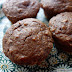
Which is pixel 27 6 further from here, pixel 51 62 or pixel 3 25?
pixel 51 62

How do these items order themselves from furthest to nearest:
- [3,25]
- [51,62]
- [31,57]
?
[3,25]
[51,62]
[31,57]

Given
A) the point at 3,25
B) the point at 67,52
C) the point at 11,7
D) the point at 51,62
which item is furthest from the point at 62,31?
the point at 3,25

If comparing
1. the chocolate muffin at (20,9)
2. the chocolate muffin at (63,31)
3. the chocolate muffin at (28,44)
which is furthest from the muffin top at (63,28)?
the chocolate muffin at (20,9)

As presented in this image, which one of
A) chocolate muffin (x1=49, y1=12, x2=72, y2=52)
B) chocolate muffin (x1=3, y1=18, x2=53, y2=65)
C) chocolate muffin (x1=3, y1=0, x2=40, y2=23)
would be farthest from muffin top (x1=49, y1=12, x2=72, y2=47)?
chocolate muffin (x1=3, y1=0, x2=40, y2=23)

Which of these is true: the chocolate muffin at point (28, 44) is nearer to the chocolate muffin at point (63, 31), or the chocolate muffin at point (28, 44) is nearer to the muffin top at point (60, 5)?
the chocolate muffin at point (63, 31)

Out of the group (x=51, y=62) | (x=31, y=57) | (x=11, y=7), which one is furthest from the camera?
(x=11, y=7)

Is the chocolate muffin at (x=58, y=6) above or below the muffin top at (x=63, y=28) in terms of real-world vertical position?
above

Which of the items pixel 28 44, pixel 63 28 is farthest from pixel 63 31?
pixel 28 44
